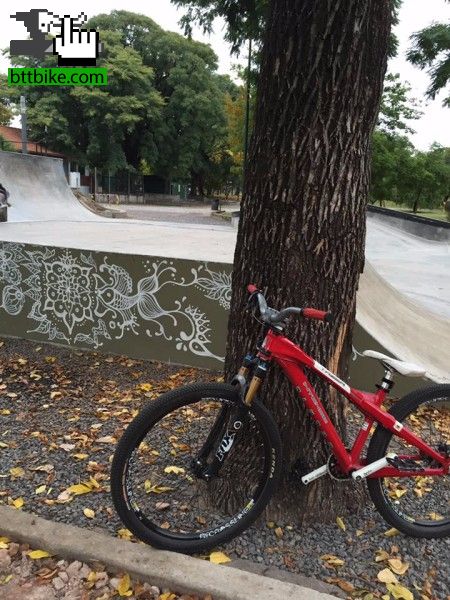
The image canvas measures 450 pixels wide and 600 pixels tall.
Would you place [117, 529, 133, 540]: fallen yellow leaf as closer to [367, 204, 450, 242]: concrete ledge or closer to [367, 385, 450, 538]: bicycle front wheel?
[367, 385, 450, 538]: bicycle front wheel

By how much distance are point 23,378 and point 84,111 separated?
34629 millimetres

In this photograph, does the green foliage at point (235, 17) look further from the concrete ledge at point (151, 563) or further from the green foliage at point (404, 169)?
the green foliage at point (404, 169)

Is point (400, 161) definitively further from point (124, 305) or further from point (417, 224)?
point (124, 305)

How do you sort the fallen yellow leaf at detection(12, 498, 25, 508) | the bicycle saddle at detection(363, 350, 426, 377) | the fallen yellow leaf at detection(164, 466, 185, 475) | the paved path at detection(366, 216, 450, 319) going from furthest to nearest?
the paved path at detection(366, 216, 450, 319) → the fallen yellow leaf at detection(164, 466, 185, 475) → the fallen yellow leaf at detection(12, 498, 25, 508) → the bicycle saddle at detection(363, 350, 426, 377)

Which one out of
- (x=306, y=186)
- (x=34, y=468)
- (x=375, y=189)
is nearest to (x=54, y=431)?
(x=34, y=468)

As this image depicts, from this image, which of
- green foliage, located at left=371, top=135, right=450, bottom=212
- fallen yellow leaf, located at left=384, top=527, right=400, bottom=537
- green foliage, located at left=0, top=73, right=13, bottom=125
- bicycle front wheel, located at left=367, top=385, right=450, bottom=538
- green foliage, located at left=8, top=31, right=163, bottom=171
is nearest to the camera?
bicycle front wheel, located at left=367, top=385, right=450, bottom=538

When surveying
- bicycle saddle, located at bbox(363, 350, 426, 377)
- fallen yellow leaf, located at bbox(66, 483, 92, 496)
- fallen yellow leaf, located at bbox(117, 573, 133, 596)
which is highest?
bicycle saddle, located at bbox(363, 350, 426, 377)

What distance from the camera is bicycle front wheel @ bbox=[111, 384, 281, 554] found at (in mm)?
2164

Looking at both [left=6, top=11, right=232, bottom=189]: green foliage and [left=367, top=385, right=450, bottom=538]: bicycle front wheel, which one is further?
[left=6, top=11, right=232, bottom=189]: green foliage

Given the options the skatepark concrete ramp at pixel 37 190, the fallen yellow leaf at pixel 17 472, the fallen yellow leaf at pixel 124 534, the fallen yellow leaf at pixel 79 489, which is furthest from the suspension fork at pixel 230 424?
the skatepark concrete ramp at pixel 37 190

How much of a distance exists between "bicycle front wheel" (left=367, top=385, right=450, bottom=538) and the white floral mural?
6.53 feet

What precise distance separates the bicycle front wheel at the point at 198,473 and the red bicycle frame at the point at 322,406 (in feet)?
0.65

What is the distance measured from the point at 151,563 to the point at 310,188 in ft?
5.60

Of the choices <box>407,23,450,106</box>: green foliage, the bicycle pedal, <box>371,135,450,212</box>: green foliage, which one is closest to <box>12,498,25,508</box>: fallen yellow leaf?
the bicycle pedal
